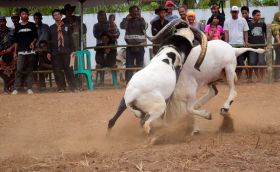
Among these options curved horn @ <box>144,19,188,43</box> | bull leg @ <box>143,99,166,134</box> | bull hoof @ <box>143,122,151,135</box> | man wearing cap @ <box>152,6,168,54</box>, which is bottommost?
bull hoof @ <box>143,122,151,135</box>

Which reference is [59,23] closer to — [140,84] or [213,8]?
[213,8]

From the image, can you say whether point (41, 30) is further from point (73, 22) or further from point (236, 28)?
point (236, 28)

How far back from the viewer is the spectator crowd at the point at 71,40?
13945 mm

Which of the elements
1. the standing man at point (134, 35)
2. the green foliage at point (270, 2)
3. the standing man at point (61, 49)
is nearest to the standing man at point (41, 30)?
the standing man at point (61, 49)

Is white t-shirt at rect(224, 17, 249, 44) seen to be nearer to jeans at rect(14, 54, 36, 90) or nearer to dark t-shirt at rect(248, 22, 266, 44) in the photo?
dark t-shirt at rect(248, 22, 266, 44)

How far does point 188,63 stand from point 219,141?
1.49 metres

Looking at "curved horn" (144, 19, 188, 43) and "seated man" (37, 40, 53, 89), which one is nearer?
"curved horn" (144, 19, 188, 43)

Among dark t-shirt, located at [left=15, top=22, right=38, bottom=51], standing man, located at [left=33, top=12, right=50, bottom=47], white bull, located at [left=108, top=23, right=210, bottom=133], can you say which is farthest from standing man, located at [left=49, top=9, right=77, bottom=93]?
white bull, located at [left=108, top=23, right=210, bottom=133]

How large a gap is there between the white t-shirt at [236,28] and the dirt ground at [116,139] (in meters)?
1.71

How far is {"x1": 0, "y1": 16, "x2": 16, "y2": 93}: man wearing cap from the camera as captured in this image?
14.7m

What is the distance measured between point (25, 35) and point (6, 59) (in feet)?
4.24

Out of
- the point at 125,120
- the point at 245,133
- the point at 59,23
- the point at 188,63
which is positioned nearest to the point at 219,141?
the point at 245,133

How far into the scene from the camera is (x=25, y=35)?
547 inches

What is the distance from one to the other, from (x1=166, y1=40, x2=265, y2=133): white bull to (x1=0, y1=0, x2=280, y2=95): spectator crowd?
4316mm
